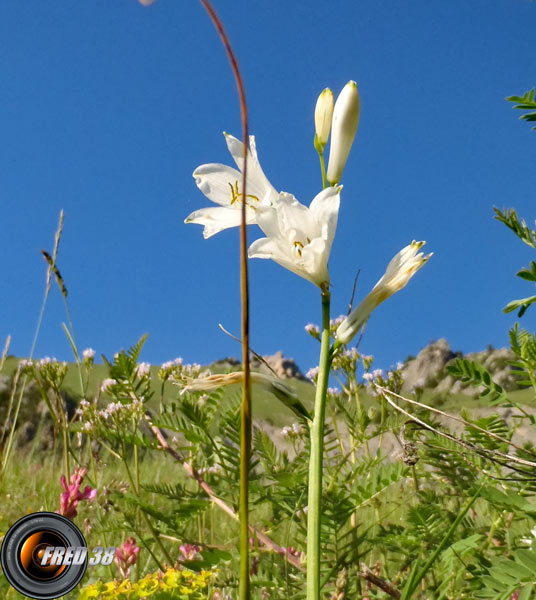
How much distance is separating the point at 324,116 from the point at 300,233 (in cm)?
21

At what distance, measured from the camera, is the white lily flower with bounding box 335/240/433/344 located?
86cm

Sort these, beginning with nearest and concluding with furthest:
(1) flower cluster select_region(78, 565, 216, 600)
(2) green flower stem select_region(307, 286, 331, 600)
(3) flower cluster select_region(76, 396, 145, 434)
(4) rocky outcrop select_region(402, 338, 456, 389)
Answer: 1. (2) green flower stem select_region(307, 286, 331, 600)
2. (1) flower cluster select_region(78, 565, 216, 600)
3. (3) flower cluster select_region(76, 396, 145, 434)
4. (4) rocky outcrop select_region(402, 338, 456, 389)

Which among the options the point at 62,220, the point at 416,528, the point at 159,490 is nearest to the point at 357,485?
the point at 416,528

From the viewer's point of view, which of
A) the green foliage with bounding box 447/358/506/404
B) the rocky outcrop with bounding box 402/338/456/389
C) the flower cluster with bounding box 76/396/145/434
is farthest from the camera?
the rocky outcrop with bounding box 402/338/456/389

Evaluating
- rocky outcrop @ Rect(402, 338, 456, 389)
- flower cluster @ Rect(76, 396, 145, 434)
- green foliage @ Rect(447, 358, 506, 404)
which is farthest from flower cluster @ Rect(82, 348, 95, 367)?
rocky outcrop @ Rect(402, 338, 456, 389)

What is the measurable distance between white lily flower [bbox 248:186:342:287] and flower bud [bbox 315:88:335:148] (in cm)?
12

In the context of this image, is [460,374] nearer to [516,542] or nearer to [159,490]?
[516,542]

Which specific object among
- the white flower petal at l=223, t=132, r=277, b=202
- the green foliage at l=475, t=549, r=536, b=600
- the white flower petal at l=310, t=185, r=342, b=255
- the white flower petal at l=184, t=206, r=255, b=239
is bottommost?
the green foliage at l=475, t=549, r=536, b=600

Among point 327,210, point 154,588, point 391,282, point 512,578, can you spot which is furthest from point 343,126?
point 154,588

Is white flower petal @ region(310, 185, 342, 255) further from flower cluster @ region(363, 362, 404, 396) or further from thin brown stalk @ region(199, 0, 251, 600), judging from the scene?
flower cluster @ region(363, 362, 404, 396)

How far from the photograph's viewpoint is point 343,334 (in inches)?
33.0

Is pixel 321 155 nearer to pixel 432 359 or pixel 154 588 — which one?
pixel 154 588

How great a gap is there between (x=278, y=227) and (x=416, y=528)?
90cm

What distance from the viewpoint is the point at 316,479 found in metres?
0.71
